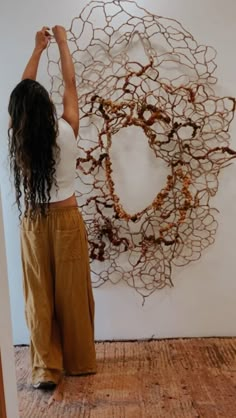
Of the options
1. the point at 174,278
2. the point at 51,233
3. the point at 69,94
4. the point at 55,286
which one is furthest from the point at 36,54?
the point at 174,278

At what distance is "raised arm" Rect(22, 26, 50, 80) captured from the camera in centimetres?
205

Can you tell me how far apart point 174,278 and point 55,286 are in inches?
27.0

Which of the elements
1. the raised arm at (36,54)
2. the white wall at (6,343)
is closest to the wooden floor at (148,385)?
the white wall at (6,343)

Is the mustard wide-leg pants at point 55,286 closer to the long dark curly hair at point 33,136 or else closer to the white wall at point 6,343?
the long dark curly hair at point 33,136

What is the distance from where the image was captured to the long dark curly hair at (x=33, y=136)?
6.17 ft

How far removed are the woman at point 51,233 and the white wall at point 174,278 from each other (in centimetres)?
28

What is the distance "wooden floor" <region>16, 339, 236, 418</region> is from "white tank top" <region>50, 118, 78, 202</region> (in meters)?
0.82

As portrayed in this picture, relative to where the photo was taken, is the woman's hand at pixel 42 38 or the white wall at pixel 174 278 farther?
the white wall at pixel 174 278

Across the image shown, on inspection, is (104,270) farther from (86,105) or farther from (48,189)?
(86,105)

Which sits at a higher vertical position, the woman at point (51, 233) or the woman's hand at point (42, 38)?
the woman's hand at point (42, 38)

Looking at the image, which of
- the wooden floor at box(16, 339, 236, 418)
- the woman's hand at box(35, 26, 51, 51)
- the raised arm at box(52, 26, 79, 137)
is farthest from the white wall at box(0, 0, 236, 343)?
the raised arm at box(52, 26, 79, 137)

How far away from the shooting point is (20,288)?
2.44m

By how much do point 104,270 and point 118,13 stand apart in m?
1.29

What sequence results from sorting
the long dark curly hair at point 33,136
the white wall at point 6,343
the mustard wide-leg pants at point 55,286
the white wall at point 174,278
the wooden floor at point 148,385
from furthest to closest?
the white wall at point 174,278 → the mustard wide-leg pants at point 55,286 → the long dark curly hair at point 33,136 → the wooden floor at point 148,385 → the white wall at point 6,343
